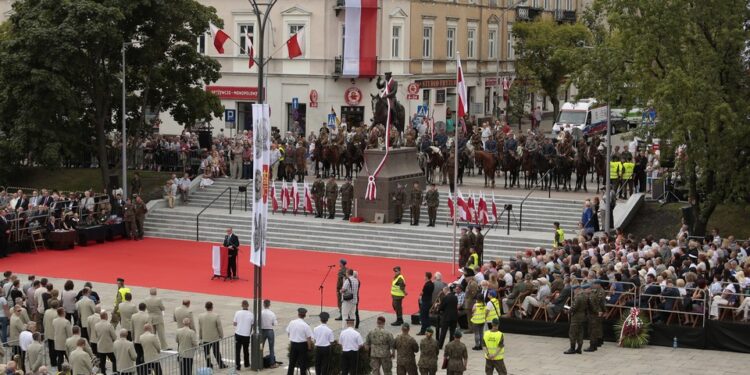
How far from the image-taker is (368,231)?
42.4 m

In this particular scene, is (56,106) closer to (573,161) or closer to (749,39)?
(573,161)

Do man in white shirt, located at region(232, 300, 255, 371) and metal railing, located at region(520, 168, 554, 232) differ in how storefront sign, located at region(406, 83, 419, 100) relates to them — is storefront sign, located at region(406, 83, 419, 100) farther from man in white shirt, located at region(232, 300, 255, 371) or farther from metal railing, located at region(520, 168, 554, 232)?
man in white shirt, located at region(232, 300, 255, 371)

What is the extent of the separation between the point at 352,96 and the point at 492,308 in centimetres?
3618

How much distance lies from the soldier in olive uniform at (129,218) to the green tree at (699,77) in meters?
17.4

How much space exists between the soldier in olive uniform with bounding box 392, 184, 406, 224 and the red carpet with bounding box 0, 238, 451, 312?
299 cm

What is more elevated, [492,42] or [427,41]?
[492,42]

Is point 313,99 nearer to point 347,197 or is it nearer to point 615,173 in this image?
point 347,197

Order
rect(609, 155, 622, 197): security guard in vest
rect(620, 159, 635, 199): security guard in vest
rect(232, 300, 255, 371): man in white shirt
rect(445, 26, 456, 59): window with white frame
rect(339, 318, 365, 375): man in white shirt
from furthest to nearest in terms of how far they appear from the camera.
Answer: rect(445, 26, 456, 59): window with white frame < rect(609, 155, 622, 197): security guard in vest < rect(620, 159, 635, 199): security guard in vest < rect(232, 300, 255, 371): man in white shirt < rect(339, 318, 365, 375): man in white shirt

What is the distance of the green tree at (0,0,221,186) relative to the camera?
1746 inches

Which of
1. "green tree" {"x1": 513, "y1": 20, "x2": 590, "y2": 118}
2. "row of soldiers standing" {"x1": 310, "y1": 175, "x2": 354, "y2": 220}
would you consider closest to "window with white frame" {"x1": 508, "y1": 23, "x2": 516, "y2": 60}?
"green tree" {"x1": 513, "y1": 20, "x2": 590, "y2": 118}

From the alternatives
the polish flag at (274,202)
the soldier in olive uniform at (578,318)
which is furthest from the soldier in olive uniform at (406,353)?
the polish flag at (274,202)

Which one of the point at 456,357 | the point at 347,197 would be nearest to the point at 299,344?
the point at 456,357

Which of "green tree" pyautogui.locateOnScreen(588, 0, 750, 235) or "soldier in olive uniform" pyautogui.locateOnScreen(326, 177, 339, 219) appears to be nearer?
"green tree" pyautogui.locateOnScreen(588, 0, 750, 235)

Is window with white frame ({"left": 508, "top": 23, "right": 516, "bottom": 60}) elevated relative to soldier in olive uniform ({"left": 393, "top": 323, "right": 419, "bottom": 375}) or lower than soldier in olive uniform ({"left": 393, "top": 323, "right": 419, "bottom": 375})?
elevated
